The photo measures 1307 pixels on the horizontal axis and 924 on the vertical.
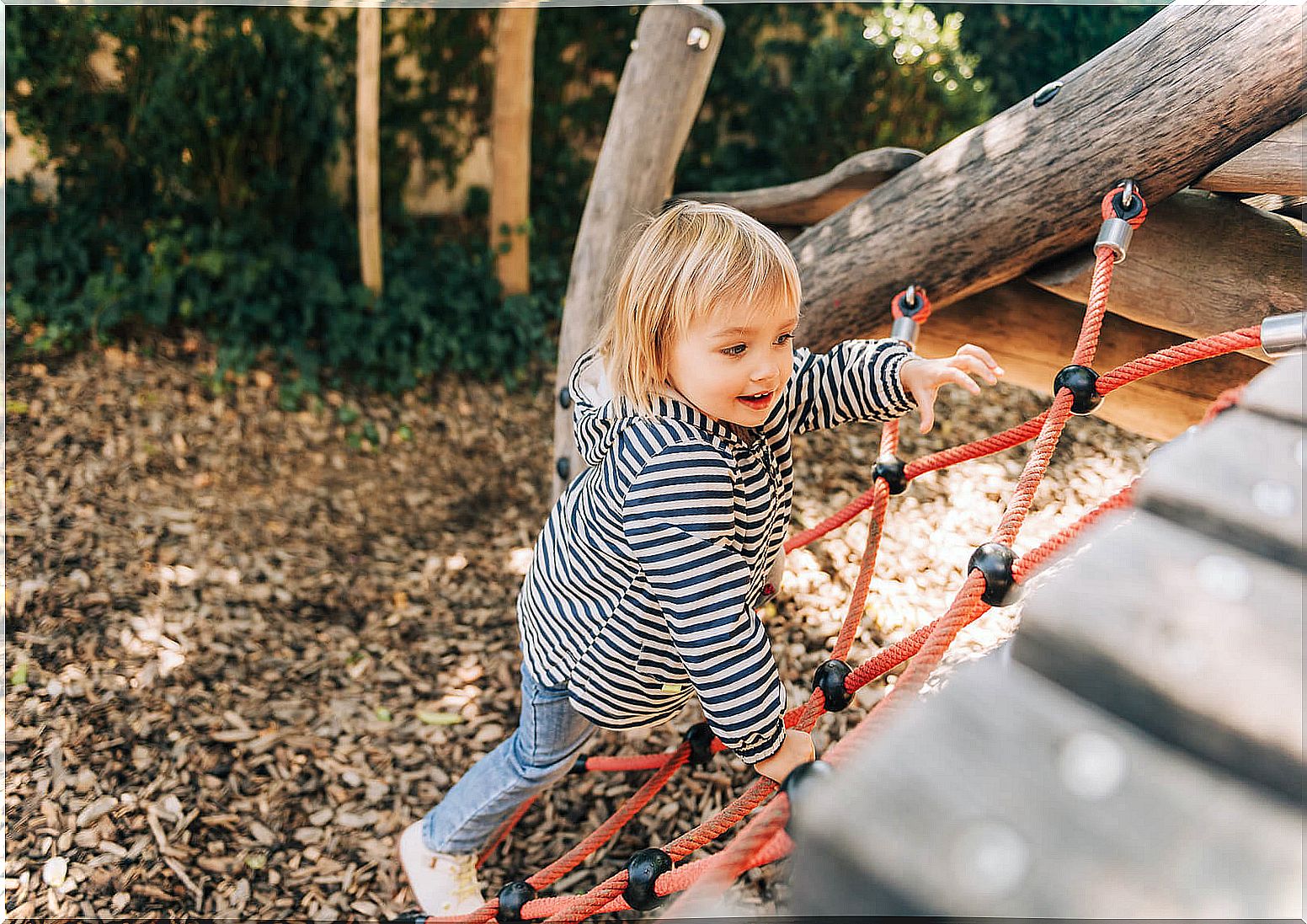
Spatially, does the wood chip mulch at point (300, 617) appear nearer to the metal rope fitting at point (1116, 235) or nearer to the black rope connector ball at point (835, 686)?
the black rope connector ball at point (835, 686)

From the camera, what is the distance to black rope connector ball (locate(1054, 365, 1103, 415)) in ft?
5.20

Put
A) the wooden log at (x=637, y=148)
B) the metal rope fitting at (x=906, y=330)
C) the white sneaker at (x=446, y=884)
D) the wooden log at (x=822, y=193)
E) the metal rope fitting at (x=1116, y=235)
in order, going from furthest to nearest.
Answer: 1. the wooden log at (x=637, y=148)
2. the wooden log at (x=822, y=193)
3. the white sneaker at (x=446, y=884)
4. the metal rope fitting at (x=906, y=330)
5. the metal rope fitting at (x=1116, y=235)

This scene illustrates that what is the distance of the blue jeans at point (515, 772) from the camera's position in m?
1.80

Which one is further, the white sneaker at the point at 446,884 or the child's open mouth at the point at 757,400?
the white sneaker at the point at 446,884

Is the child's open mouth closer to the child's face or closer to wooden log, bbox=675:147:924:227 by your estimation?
the child's face

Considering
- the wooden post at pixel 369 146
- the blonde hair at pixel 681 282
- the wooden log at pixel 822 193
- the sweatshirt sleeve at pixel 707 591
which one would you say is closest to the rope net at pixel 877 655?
the sweatshirt sleeve at pixel 707 591

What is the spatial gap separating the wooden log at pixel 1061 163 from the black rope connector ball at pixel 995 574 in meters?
0.89

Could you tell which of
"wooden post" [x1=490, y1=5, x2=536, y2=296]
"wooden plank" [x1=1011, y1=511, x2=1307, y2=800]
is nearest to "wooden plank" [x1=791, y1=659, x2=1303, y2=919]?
"wooden plank" [x1=1011, y1=511, x2=1307, y2=800]

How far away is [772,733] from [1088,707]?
0.91 meters

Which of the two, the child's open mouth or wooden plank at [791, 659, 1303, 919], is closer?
wooden plank at [791, 659, 1303, 919]

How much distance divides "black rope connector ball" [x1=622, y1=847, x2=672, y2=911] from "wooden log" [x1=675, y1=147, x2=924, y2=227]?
1618 millimetres

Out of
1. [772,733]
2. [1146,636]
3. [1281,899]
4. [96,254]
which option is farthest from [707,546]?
[96,254]

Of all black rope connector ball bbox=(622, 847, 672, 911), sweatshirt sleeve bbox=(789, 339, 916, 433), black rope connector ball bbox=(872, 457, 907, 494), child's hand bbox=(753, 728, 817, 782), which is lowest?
black rope connector ball bbox=(622, 847, 672, 911)

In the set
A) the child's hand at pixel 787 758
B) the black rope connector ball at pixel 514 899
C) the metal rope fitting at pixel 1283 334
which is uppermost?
the metal rope fitting at pixel 1283 334
